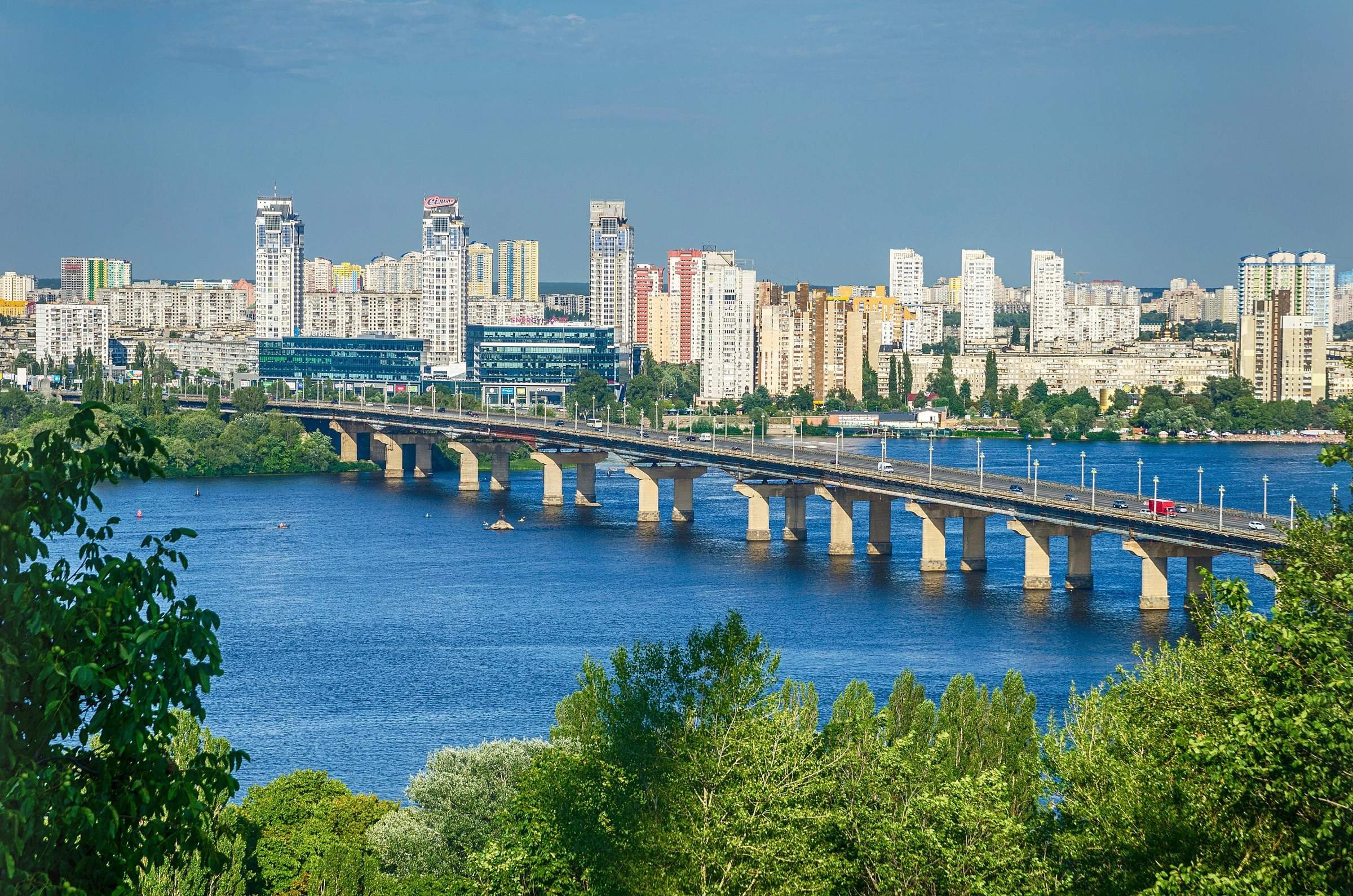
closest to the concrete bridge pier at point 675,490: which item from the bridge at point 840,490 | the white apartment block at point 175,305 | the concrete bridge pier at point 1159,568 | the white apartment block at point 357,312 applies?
the bridge at point 840,490

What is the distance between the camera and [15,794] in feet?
11.8

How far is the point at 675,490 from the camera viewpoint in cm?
3888

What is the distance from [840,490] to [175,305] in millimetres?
82896

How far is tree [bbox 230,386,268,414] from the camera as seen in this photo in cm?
5281

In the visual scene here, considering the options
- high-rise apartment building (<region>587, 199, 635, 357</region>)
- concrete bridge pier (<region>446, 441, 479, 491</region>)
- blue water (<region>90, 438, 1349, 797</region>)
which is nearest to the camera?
blue water (<region>90, 438, 1349, 797</region>)

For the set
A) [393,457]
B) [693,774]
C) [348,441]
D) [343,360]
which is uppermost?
[343,360]

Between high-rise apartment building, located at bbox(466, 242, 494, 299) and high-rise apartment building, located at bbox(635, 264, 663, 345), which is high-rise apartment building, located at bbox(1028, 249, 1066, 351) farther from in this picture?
high-rise apartment building, located at bbox(466, 242, 494, 299)

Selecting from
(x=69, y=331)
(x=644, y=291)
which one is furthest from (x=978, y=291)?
(x=69, y=331)

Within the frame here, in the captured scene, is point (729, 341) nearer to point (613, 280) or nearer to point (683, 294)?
point (683, 294)

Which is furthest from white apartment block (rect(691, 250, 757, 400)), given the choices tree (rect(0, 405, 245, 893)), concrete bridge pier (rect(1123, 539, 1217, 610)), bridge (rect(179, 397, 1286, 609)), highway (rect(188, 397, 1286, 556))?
tree (rect(0, 405, 245, 893))

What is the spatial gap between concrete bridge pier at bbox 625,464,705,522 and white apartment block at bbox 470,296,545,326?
59.6 metres

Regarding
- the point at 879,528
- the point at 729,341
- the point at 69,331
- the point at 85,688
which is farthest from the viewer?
the point at 69,331

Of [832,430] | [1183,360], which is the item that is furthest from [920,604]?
[1183,360]

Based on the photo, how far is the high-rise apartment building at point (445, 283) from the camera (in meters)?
83.7
